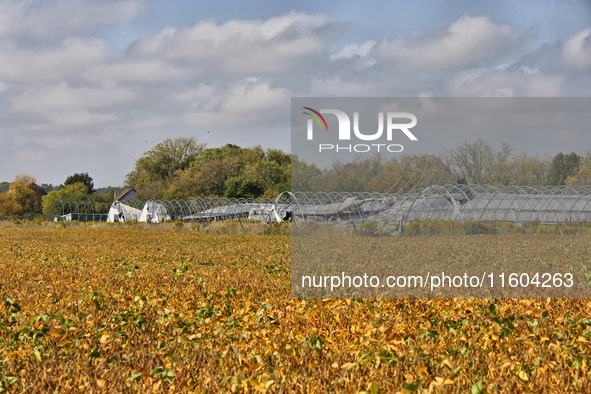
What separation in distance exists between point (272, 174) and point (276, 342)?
49415mm

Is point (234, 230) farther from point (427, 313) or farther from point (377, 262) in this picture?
point (427, 313)

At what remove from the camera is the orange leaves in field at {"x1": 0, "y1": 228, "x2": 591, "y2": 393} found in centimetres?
305

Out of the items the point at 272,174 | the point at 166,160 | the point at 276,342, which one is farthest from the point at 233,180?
the point at 276,342

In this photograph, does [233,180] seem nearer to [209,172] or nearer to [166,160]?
[209,172]

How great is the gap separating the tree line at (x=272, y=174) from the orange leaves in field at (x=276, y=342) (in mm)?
5991

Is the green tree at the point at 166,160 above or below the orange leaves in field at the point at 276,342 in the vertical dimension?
above

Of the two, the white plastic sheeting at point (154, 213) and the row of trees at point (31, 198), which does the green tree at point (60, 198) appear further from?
the white plastic sheeting at point (154, 213)

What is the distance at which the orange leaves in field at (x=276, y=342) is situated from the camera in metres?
3.05

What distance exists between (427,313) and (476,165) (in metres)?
16.3

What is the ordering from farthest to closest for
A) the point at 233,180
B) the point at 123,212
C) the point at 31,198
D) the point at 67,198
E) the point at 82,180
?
1. the point at 82,180
2. the point at 31,198
3. the point at 67,198
4. the point at 233,180
5. the point at 123,212

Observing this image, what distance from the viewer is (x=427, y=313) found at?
189 inches

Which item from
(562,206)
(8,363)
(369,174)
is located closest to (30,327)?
(8,363)

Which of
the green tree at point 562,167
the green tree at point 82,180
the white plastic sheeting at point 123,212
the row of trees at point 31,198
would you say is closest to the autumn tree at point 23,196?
the row of trees at point 31,198

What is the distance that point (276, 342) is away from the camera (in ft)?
12.8
